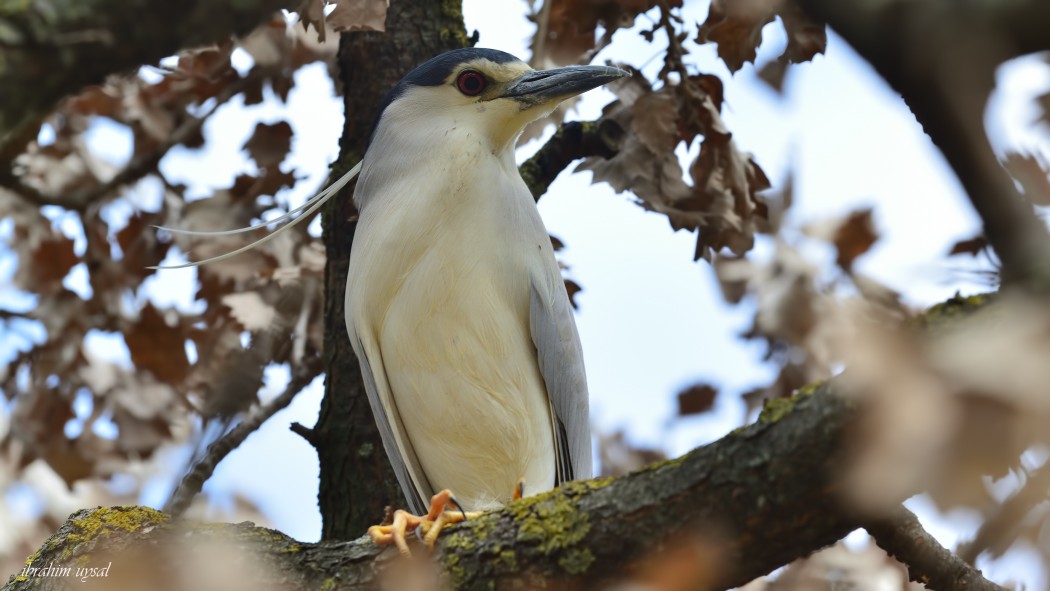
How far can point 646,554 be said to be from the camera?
6.02 ft

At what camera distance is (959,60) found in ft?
3.05

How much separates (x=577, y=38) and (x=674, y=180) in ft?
2.28

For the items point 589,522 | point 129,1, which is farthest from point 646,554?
point 129,1

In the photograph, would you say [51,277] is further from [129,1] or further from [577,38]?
[129,1]

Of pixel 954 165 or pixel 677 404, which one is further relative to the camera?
pixel 677 404

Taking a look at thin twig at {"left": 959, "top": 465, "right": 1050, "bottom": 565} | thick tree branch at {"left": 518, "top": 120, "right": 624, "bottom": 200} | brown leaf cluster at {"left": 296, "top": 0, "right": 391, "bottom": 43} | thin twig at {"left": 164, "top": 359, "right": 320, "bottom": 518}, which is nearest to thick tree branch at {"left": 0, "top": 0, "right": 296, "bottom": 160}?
thin twig at {"left": 959, "top": 465, "right": 1050, "bottom": 565}

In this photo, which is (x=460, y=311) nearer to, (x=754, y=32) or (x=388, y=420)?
(x=388, y=420)

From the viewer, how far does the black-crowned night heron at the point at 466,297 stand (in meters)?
3.31

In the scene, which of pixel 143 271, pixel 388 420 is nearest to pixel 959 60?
pixel 388 420

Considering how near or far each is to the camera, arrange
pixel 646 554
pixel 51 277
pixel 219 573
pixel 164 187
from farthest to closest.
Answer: pixel 51 277 < pixel 164 187 < pixel 219 573 < pixel 646 554

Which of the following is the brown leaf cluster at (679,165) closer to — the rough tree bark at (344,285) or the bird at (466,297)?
the bird at (466,297)

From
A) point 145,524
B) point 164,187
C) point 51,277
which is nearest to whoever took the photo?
point 145,524

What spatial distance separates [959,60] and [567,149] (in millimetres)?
2866

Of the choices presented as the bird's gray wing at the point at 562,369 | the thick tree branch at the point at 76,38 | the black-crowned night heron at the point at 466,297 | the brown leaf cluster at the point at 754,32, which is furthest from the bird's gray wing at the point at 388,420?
the thick tree branch at the point at 76,38
